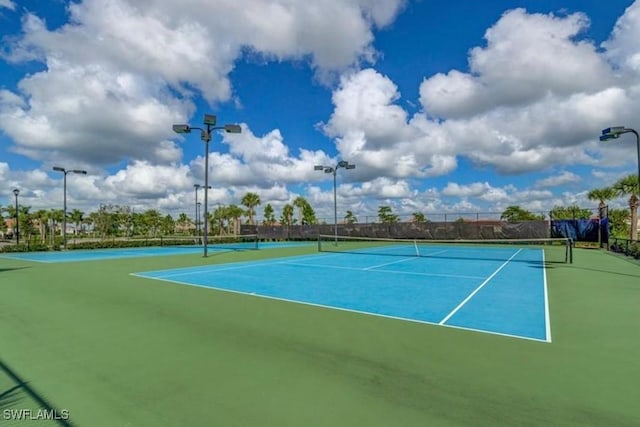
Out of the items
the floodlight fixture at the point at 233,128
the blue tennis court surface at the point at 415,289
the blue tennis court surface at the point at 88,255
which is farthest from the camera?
the blue tennis court surface at the point at 88,255

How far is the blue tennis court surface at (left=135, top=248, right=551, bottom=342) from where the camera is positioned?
6.13 metres

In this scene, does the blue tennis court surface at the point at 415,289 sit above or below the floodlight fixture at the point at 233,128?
below

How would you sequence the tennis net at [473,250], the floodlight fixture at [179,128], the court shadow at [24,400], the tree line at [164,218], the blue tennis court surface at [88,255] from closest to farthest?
the court shadow at [24,400]
the floodlight fixture at [179,128]
the tennis net at [473,250]
the blue tennis court surface at [88,255]
the tree line at [164,218]

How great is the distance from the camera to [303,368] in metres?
4.02

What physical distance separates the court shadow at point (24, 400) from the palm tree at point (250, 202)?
57.4 m

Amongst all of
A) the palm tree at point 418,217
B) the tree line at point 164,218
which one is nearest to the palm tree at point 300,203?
the tree line at point 164,218

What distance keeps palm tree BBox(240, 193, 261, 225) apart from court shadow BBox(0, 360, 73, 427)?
57.4 m

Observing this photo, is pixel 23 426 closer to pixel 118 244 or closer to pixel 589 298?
pixel 589 298

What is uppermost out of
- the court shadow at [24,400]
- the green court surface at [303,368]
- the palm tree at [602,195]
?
the palm tree at [602,195]

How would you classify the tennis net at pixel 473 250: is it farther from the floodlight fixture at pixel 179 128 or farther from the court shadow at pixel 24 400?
the court shadow at pixel 24 400

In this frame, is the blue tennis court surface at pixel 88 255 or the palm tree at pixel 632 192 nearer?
the blue tennis court surface at pixel 88 255

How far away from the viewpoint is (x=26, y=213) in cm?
5097

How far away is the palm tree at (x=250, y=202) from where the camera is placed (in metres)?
60.4

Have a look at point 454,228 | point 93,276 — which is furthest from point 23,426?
point 454,228
